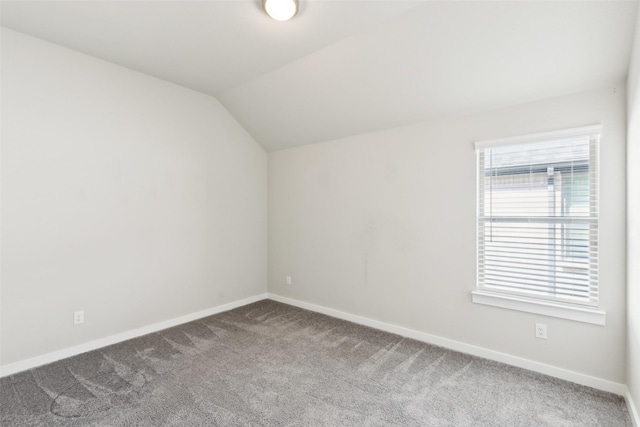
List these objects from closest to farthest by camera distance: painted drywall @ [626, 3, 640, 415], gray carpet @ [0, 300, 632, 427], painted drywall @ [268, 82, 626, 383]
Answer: painted drywall @ [626, 3, 640, 415], gray carpet @ [0, 300, 632, 427], painted drywall @ [268, 82, 626, 383]

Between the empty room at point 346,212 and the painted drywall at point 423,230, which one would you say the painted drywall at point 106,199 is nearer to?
the empty room at point 346,212

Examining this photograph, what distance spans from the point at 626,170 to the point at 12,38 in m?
4.81

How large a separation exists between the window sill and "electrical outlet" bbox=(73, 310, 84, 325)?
3648 millimetres

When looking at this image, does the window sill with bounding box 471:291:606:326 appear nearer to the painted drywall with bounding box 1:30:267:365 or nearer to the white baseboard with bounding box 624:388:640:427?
the white baseboard with bounding box 624:388:640:427

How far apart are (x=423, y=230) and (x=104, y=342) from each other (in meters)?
3.36

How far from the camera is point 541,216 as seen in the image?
8.43 ft

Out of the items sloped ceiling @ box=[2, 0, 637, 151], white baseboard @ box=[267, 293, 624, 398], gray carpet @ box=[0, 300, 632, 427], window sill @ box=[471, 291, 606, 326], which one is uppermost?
sloped ceiling @ box=[2, 0, 637, 151]

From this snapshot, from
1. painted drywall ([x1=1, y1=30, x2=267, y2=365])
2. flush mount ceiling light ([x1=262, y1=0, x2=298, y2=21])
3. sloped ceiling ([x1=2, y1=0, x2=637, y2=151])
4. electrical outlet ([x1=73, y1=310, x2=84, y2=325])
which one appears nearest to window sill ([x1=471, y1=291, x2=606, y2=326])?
sloped ceiling ([x1=2, y1=0, x2=637, y2=151])

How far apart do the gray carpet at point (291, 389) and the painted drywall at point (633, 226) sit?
0.36 m

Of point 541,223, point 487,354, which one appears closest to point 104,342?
point 487,354

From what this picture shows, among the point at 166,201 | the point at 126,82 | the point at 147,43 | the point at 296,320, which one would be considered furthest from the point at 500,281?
the point at 126,82

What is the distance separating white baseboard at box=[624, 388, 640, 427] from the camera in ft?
6.18

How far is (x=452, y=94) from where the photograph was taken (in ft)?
9.10

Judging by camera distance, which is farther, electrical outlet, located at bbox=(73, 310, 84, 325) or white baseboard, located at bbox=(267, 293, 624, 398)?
electrical outlet, located at bbox=(73, 310, 84, 325)
